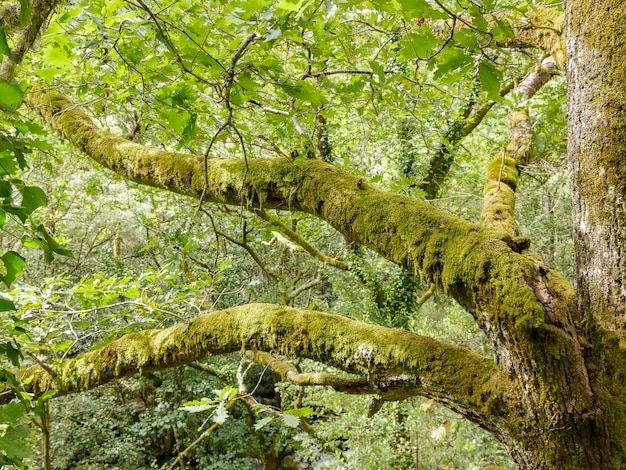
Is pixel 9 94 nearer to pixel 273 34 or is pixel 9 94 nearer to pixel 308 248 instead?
pixel 273 34

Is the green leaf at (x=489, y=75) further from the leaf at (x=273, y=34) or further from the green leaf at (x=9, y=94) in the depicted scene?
the green leaf at (x=9, y=94)

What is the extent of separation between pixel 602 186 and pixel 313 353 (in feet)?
4.19

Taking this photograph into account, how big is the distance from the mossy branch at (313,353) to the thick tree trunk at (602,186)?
343 mm

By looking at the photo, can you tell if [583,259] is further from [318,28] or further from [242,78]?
[242,78]

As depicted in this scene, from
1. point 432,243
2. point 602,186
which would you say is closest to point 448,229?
point 432,243

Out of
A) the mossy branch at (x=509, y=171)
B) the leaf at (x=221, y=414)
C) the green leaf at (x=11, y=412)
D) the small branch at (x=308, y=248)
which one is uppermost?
the mossy branch at (x=509, y=171)

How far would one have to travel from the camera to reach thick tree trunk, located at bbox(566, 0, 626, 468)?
4.57 ft

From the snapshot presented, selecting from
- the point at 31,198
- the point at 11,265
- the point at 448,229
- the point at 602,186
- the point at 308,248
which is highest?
the point at 602,186

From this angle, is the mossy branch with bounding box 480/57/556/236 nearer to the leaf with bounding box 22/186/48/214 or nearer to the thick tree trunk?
the thick tree trunk

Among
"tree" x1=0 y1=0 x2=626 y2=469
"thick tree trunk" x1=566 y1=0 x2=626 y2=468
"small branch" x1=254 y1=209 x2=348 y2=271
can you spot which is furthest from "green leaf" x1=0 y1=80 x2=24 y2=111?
"small branch" x1=254 y1=209 x2=348 y2=271

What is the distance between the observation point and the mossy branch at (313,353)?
160cm

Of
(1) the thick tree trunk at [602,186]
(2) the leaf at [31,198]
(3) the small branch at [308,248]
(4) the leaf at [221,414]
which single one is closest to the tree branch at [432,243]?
(1) the thick tree trunk at [602,186]

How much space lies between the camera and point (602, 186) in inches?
57.8

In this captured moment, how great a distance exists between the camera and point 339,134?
18.7 ft
